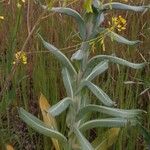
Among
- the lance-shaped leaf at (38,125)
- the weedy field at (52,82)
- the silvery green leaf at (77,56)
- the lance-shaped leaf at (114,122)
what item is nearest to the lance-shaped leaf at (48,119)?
the weedy field at (52,82)

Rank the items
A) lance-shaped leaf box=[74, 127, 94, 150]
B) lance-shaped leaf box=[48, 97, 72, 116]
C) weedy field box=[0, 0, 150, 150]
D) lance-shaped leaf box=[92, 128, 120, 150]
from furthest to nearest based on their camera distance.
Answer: weedy field box=[0, 0, 150, 150], lance-shaped leaf box=[92, 128, 120, 150], lance-shaped leaf box=[74, 127, 94, 150], lance-shaped leaf box=[48, 97, 72, 116]

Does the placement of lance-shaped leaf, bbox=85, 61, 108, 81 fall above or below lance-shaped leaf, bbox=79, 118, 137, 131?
above

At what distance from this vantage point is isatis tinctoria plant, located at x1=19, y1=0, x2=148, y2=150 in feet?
5.55

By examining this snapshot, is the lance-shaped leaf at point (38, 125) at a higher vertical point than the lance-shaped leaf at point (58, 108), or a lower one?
lower

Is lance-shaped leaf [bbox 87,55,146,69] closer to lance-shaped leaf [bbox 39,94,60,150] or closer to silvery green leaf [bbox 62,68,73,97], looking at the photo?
silvery green leaf [bbox 62,68,73,97]

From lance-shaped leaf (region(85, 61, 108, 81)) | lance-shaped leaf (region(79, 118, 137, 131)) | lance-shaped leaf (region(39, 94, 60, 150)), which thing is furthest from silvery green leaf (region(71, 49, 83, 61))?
lance-shaped leaf (region(39, 94, 60, 150))

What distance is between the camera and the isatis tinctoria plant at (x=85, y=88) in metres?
1.69


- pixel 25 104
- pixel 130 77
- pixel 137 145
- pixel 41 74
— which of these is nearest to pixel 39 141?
pixel 25 104

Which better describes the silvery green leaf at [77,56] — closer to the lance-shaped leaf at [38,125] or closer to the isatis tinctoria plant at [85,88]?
the isatis tinctoria plant at [85,88]

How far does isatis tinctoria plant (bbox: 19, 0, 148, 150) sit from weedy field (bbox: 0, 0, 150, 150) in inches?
1.9

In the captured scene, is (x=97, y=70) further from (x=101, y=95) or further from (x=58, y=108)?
(x=58, y=108)

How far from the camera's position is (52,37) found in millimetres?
2793

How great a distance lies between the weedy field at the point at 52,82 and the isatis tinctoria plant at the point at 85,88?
Answer: 0.05m

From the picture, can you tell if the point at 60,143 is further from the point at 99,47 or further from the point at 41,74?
the point at 99,47
